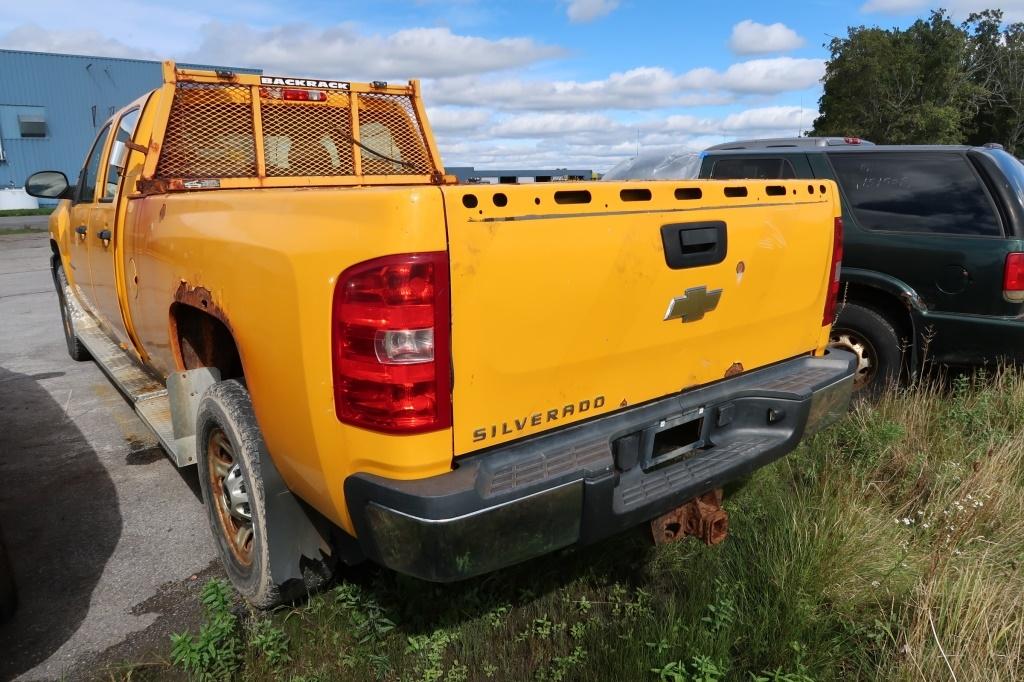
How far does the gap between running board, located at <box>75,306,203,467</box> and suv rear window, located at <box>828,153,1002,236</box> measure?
438cm

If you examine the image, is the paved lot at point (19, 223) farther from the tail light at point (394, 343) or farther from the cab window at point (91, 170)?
the tail light at point (394, 343)

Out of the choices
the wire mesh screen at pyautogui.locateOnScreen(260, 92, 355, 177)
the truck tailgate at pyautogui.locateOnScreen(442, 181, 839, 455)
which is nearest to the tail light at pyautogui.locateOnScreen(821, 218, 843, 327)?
the truck tailgate at pyautogui.locateOnScreen(442, 181, 839, 455)

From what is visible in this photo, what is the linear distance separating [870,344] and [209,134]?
14.6ft

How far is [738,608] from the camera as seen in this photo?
8.75ft

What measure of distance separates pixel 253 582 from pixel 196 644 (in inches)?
10.7

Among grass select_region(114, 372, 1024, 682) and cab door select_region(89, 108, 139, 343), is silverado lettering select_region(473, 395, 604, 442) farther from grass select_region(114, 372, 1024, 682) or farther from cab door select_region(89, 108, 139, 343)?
cab door select_region(89, 108, 139, 343)

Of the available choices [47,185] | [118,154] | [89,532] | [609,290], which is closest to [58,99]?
[47,185]

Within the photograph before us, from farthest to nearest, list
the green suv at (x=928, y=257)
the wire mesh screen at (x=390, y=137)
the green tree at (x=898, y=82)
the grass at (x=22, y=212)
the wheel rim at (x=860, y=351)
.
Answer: the green tree at (x=898, y=82) < the grass at (x=22, y=212) < the wheel rim at (x=860, y=351) < the wire mesh screen at (x=390, y=137) < the green suv at (x=928, y=257)

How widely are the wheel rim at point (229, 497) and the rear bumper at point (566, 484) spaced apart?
0.97 m

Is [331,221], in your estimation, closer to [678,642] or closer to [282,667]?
[282,667]

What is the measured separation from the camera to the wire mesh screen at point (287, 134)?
13.3 feet

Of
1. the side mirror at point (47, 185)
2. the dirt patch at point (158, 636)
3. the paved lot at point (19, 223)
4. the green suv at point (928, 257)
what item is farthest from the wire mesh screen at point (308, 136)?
the paved lot at point (19, 223)

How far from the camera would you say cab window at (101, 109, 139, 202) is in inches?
165

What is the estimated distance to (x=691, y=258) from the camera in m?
2.50
